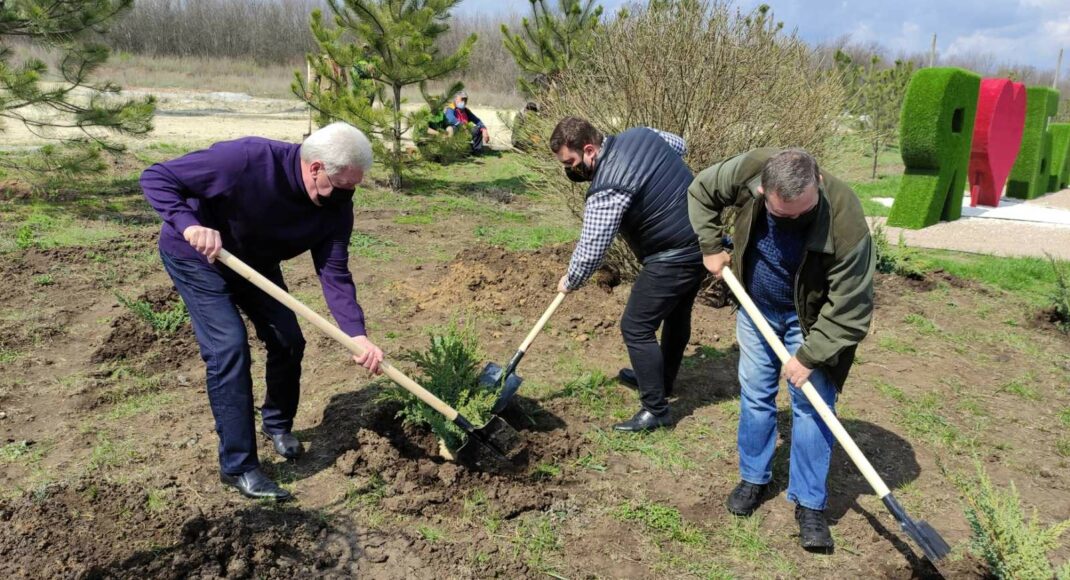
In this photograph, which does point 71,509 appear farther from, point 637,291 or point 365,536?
point 637,291

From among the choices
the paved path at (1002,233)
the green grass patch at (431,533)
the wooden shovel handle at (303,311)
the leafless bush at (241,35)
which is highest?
the leafless bush at (241,35)

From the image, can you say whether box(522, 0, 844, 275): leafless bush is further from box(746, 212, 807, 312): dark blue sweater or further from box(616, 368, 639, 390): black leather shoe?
box(746, 212, 807, 312): dark blue sweater

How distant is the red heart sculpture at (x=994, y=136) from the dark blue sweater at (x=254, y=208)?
10.5m

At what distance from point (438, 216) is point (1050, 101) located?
11321mm

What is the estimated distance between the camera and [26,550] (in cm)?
257

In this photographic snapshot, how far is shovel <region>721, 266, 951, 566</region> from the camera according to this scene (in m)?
2.64

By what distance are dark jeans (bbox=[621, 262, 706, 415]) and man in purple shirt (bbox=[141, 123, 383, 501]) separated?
145cm

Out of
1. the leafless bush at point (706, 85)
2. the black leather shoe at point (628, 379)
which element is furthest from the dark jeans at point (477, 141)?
the black leather shoe at point (628, 379)

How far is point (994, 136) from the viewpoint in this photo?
36.2 ft

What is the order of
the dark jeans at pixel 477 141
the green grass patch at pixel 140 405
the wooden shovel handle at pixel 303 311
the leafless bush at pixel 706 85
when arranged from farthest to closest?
1. the dark jeans at pixel 477 141
2. the leafless bush at pixel 706 85
3. the green grass patch at pixel 140 405
4. the wooden shovel handle at pixel 303 311

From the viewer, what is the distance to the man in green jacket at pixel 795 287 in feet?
8.54

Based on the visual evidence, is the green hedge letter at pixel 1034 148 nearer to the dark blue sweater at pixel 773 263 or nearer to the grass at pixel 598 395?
the grass at pixel 598 395

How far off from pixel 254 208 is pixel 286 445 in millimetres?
1210

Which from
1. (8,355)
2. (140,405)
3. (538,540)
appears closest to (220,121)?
(8,355)
